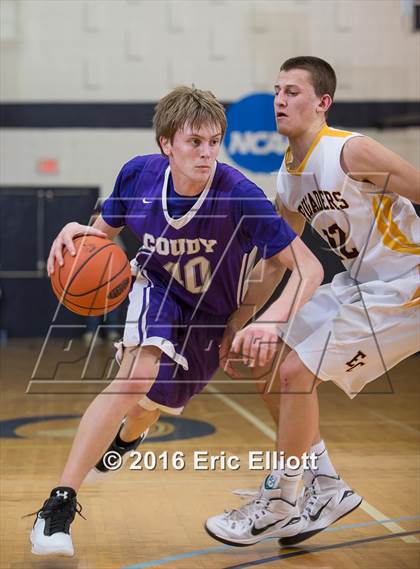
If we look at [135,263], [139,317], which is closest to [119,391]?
Answer: [139,317]

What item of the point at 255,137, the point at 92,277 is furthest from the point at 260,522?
the point at 255,137

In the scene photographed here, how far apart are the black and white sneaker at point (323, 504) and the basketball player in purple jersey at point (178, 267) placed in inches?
2.2

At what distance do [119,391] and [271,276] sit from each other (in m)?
0.77

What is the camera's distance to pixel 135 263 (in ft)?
12.3

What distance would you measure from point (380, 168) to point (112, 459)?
5.28ft

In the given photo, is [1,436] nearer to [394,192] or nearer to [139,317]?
[139,317]

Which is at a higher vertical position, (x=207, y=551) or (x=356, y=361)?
(x=356, y=361)

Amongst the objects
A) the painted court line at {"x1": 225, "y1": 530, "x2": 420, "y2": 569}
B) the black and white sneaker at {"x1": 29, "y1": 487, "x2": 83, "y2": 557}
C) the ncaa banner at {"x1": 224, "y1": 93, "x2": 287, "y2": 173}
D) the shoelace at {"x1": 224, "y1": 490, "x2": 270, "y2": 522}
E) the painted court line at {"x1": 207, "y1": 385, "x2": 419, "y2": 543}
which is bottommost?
the painted court line at {"x1": 207, "y1": 385, "x2": 419, "y2": 543}

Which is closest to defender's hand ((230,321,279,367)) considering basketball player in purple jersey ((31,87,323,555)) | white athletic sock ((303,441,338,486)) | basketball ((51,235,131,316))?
basketball player in purple jersey ((31,87,323,555))

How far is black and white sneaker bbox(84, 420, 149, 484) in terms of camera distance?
3.96 m

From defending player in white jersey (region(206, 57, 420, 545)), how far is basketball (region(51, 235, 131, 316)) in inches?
18.4

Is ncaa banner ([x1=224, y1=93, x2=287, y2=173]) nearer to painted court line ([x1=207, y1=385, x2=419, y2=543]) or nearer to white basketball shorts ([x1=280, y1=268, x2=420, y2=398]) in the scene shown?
painted court line ([x1=207, y1=385, x2=419, y2=543])

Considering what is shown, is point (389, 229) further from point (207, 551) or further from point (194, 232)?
point (207, 551)

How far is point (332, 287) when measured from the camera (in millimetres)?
3674
